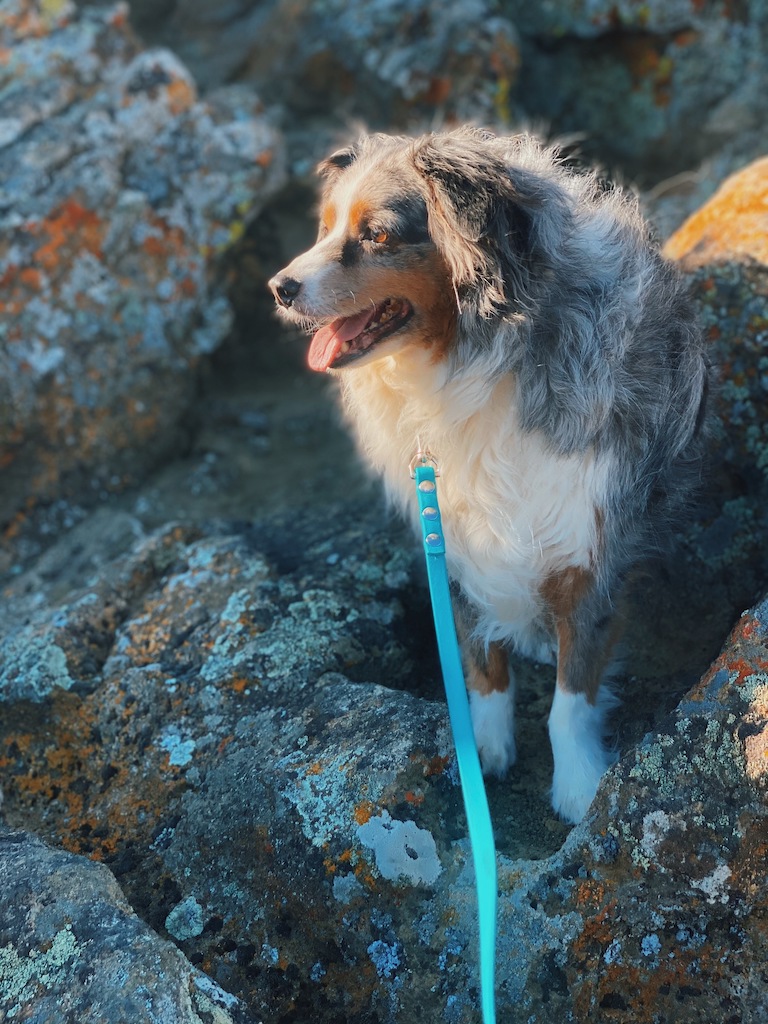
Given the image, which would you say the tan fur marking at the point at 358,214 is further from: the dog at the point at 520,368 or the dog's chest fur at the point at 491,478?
the dog's chest fur at the point at 491,478

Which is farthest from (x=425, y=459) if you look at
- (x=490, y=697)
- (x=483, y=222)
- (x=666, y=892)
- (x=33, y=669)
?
(x=33, y=669)

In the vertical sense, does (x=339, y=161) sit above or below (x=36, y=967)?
above

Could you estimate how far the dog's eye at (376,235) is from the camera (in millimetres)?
2613

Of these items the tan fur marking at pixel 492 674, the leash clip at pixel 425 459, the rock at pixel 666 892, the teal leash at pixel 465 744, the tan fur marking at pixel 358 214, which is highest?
the tan fur marking at pixel 358 214

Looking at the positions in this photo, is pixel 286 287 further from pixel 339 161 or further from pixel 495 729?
pixel 495 729

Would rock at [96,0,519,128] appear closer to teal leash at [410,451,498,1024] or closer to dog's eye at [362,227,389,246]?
dog's eye at [362,227,389,246]

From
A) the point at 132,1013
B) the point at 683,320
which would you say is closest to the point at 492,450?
the point at 683,320

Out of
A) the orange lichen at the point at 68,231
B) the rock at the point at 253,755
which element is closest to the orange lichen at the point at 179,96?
the orange lichen at the point at 68,231

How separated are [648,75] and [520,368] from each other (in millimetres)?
3977

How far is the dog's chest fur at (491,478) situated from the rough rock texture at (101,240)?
2.01 metres

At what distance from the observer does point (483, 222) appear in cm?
247

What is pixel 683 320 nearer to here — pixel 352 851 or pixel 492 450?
pixel 492 450

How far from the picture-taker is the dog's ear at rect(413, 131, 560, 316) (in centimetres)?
248

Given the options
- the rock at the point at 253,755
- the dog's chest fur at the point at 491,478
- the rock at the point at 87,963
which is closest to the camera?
the rock at the point at 87,963
